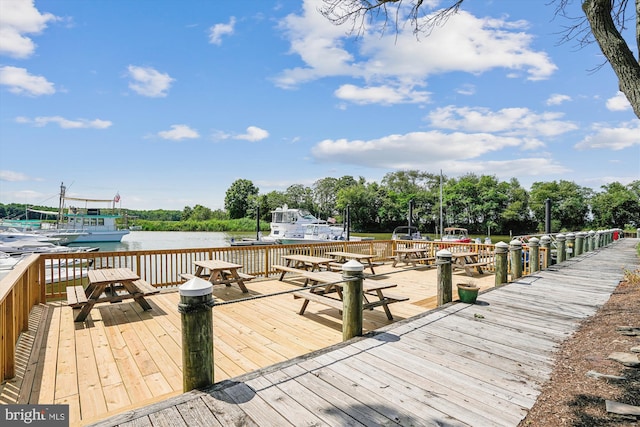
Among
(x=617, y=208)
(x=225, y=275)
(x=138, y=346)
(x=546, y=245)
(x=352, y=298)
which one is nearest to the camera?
(x=352, y=298)

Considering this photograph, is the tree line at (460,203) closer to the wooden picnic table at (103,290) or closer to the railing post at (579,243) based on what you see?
the railing post at (579,243)

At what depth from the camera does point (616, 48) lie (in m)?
3.11

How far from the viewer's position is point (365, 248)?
35.9 ft

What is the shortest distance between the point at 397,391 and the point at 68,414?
2.45 meters

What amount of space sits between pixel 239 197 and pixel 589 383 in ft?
194

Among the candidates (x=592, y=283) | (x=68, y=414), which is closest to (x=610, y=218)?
(x=592, y=283)

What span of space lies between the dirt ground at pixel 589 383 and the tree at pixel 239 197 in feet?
187

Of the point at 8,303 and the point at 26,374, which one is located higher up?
the point at 8,303

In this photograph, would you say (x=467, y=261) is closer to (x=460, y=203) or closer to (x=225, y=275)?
(x=225, y=275)

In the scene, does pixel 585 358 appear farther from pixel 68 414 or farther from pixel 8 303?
pixel 8 303

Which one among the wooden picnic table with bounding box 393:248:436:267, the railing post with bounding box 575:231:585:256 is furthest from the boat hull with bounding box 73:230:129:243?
the railing post with bounding box 575:231:585:256

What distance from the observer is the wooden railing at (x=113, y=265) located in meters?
3.05

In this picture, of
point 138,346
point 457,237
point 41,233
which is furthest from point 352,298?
point 41,233

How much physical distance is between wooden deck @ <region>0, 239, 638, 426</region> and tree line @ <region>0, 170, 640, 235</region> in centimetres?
3088
